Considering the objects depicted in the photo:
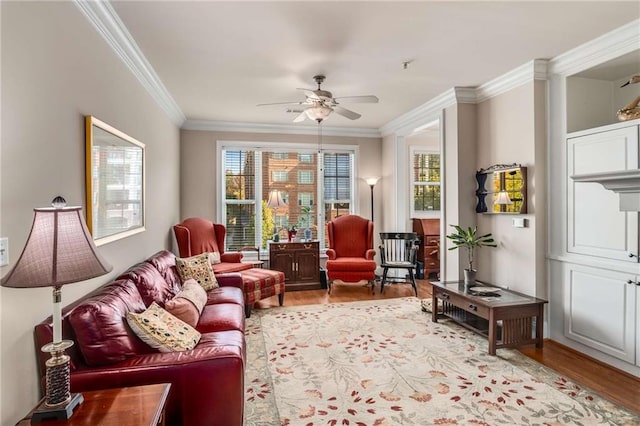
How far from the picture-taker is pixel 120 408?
143cm

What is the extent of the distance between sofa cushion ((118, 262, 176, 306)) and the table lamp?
1.17m

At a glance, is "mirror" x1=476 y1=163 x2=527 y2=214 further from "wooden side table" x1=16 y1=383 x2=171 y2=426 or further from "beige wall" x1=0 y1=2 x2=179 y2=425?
"beige wall" x1=0 y1=2 x2=179 y2=425

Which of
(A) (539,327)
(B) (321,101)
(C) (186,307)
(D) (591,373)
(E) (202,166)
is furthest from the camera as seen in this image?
(E) (202,166)

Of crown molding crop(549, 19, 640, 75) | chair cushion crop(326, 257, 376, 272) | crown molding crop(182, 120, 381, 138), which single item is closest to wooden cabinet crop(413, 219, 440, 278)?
chair cushion crop(326, 257, 376, 272)

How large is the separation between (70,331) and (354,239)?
14.7ft

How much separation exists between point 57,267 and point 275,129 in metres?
4.98

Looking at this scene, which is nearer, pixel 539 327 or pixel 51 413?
pixel 51 413

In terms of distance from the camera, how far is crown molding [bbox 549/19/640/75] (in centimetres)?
277

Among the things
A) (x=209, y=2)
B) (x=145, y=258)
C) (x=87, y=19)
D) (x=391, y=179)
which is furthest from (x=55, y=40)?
(x=391, y=179)

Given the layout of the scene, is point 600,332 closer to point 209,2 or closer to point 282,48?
point 282,48

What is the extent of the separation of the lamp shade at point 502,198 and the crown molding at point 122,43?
12.5 ft

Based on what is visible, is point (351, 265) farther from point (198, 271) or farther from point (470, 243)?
point (198, 271)

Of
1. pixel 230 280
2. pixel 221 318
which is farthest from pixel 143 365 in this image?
pixel 230 280

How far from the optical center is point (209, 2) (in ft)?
7.72
